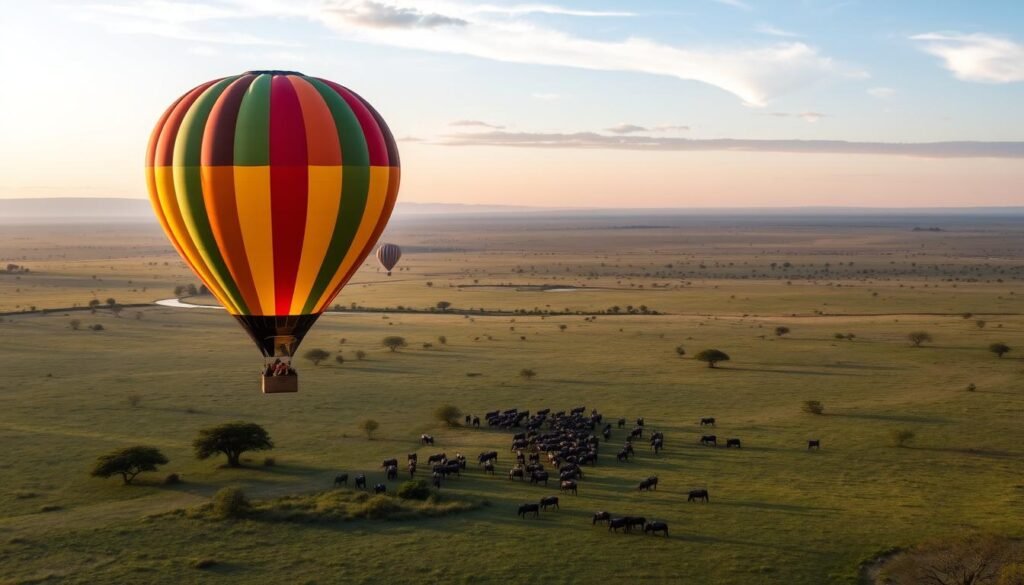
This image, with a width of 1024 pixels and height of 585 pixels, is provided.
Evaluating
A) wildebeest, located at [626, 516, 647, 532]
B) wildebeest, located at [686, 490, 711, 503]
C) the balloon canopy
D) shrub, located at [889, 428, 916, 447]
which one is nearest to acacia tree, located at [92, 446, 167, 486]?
the balloon canopy

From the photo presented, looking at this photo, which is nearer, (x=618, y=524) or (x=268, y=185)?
(x=268, y=185)

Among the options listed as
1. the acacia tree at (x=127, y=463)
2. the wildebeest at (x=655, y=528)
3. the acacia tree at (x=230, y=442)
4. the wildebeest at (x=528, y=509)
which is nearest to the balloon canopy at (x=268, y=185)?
the wildebeest at (x=528, y=509)

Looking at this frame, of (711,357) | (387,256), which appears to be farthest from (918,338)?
(387,256)

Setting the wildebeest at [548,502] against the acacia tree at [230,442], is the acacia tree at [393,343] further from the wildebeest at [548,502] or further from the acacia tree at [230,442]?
the wildebeest at [548,502]

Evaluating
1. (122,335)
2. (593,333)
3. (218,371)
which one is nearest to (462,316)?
(593,333)

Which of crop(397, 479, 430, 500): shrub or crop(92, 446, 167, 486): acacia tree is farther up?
crop(92, 446, 167, 486): acacia tree

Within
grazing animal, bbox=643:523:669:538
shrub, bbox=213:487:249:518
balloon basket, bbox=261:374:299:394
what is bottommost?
grazing animal, bbox=643:523:669:538

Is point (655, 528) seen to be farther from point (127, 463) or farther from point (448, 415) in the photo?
point (127, 463)

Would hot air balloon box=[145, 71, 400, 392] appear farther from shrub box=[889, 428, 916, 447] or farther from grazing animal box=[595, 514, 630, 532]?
shrub box=[889, 428, 916, 447]
